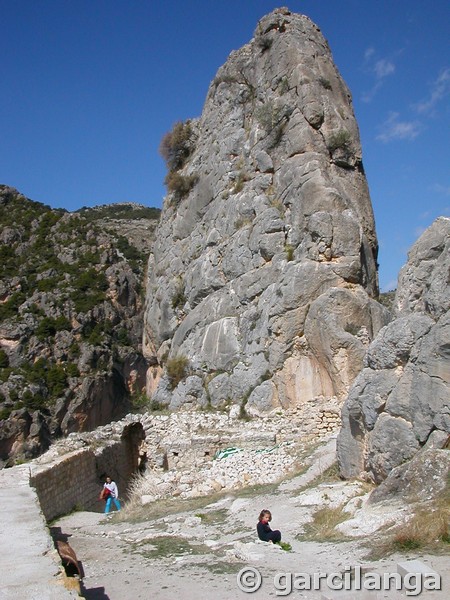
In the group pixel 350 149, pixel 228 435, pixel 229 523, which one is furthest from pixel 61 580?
pixel 350 149

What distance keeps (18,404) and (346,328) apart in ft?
84.3

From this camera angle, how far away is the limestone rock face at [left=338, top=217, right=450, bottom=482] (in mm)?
7922

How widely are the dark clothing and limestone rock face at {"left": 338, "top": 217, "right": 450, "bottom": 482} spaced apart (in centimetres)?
209

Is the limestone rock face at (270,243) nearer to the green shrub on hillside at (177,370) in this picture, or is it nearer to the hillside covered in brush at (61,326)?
the green shrub on hillside at (177,370)

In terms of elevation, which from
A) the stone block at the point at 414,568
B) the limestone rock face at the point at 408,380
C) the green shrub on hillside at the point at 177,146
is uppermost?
the green shrub on hillside at the point at 177,146

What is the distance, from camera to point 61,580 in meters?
4.73

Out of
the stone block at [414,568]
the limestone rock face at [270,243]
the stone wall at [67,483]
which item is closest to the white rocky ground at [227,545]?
the stone block at [414,568]

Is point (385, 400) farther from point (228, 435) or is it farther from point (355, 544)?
point (228, 435)

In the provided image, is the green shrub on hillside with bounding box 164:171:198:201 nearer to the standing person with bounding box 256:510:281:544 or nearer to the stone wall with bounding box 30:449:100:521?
the stone wall with bounding box 30:449:100:521

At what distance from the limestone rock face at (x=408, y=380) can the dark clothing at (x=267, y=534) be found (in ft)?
6.86

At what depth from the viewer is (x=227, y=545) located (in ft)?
24.8

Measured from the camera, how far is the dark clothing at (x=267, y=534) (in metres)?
7.23

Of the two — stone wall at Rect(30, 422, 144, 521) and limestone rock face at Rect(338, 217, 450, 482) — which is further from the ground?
limestone rock face at Rect(338, 217, 450, 482)

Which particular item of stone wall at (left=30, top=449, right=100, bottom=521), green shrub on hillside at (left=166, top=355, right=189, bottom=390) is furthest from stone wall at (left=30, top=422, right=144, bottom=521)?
green shrub on hillside at (left=166, top=355, right=189, bottom=390)
